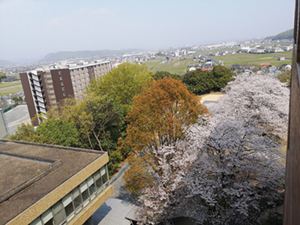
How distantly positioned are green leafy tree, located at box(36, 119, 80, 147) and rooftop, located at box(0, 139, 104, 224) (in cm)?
273

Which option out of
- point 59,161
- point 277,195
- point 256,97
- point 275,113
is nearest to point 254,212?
point 277,195

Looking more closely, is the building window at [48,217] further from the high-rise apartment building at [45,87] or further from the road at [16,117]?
the road at [16,117]

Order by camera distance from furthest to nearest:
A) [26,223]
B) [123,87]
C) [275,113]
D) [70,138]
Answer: [123,87], [70,138], [275,113], [26,223]

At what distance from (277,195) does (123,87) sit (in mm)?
15883

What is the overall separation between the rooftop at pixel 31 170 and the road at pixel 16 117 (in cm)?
3748

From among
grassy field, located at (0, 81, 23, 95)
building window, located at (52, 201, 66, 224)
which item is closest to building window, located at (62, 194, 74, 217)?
building window, located at (52, 201, 66, 224)

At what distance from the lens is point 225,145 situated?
9094mm

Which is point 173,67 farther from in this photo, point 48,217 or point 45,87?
point 48,217

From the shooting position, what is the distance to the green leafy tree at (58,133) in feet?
47.6

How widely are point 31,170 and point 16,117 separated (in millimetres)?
51071

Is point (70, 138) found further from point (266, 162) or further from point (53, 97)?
point (53, 97)

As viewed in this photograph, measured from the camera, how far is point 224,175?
962cm

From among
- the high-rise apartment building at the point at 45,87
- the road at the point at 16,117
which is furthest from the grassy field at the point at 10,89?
the high-rise apartment building at the point at 45,87

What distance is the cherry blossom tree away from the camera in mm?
9172
